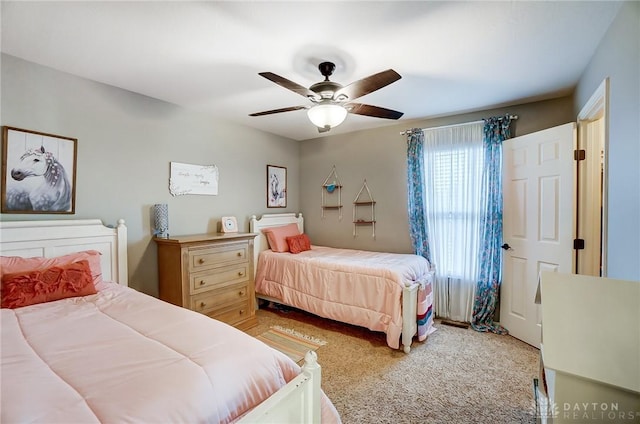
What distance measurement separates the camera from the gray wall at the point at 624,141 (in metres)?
1.42

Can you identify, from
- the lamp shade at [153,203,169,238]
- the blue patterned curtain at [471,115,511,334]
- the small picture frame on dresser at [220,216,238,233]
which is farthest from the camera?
the small picture frame on dresser at [220,216,238,233]

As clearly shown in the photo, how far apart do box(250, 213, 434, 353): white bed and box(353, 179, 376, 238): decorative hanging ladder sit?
1.79ft

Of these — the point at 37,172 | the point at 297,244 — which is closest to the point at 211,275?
the point at 297,244

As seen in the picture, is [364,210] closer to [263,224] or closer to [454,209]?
[454,209]

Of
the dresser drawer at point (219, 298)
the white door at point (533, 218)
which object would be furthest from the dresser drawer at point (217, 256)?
the white door at point (533, 218)

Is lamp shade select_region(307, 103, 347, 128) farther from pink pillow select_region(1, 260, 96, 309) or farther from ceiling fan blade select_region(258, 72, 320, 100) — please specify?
pink pillow select_region(1, 260, 96, 309)

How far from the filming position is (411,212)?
12.2 feet

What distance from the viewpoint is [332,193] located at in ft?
14.7

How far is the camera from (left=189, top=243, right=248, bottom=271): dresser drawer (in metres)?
2.75

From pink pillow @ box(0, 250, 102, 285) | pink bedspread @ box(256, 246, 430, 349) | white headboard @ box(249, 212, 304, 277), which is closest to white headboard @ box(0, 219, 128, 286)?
pink pillow @ box(0, 250, 102, 285)

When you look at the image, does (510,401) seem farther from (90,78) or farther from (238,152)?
(90,78)

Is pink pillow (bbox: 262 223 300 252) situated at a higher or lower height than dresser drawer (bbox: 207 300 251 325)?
higher

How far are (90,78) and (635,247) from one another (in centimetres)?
397

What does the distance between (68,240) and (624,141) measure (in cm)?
383
